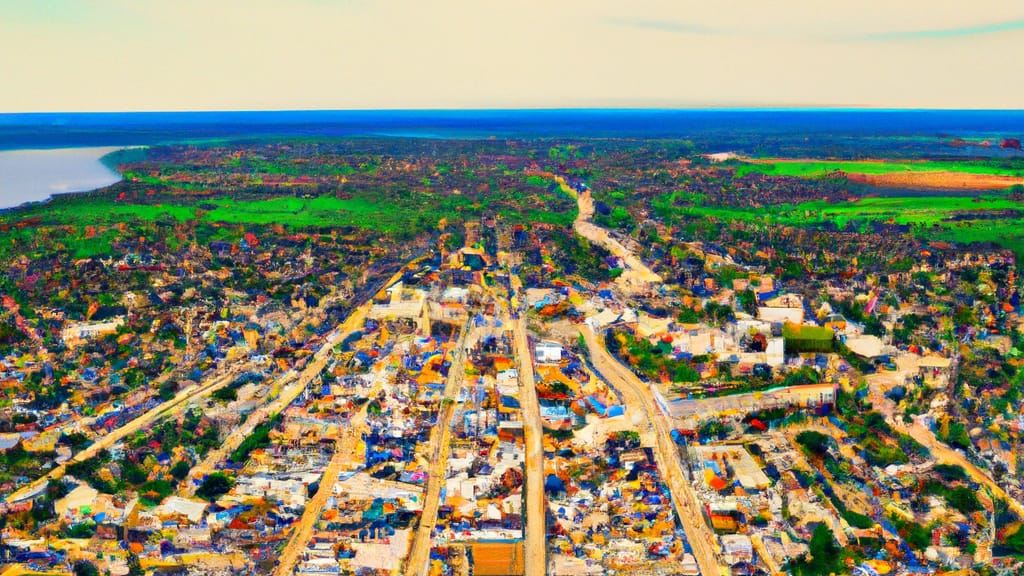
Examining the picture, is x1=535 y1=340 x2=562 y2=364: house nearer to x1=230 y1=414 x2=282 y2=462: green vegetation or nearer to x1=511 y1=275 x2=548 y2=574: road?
x1=511 y1=275 x2=548 y2=574: road

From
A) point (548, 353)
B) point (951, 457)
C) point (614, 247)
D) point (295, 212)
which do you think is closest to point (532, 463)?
point (548, 353)

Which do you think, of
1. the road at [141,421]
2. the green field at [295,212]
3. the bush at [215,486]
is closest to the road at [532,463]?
the bush at [215,486]

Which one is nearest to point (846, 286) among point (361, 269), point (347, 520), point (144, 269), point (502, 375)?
point (502, 375)

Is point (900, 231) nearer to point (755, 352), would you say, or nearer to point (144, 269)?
point (755, 352)

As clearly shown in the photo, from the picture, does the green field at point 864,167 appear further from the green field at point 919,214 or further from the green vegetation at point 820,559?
the green vegetation at point 820,559

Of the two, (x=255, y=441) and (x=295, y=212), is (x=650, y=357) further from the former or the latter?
(x=295, y=212)

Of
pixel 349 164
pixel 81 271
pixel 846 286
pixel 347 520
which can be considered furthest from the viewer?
pixel 349 164

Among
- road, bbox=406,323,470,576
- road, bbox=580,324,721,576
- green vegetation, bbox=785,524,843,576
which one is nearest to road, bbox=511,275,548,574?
road, bbox=406,323,470,576
